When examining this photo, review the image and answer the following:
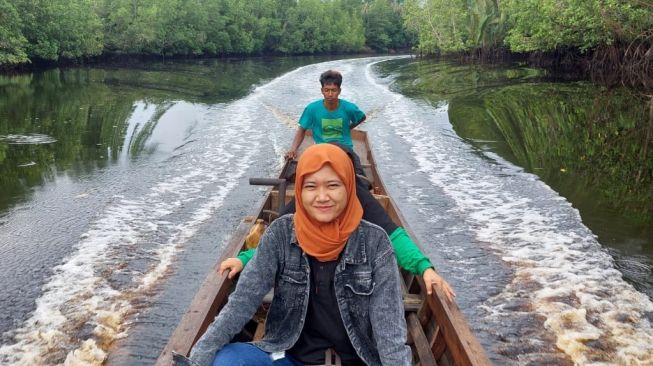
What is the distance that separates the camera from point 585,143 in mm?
11938

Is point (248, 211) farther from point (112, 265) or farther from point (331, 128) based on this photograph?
point (112, 265)

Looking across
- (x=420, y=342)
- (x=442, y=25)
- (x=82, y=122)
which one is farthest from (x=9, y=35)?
(x=442, y=25)

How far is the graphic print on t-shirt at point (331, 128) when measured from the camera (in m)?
6.78

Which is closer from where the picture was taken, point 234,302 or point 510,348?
point 234,302

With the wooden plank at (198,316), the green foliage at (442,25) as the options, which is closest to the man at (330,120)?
the wooden plank at (198,316)

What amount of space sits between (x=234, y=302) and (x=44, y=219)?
5868 millimetres

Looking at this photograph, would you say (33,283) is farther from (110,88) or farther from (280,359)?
(110,88)

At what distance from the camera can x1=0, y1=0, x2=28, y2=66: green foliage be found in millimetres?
26750

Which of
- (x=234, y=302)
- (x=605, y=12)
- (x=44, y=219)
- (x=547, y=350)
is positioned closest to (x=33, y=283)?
(x=44, y=219)

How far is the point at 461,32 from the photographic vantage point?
4497cm

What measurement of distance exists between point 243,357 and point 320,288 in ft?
1.48

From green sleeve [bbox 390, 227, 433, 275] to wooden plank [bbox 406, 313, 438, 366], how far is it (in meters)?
0.84

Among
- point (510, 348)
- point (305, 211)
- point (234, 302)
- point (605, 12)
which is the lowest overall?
point (510, 348)

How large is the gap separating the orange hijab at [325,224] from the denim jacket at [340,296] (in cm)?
7
